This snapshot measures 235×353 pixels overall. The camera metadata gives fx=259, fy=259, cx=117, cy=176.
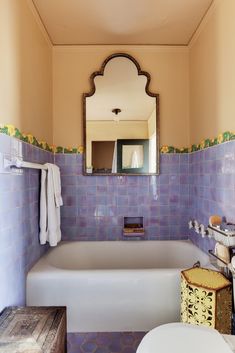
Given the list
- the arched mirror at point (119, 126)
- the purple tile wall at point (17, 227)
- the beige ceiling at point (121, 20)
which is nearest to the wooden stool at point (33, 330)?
the purple tile wall at point (17, 227)

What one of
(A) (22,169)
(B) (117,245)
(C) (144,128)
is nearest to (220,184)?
(C) (144,128)

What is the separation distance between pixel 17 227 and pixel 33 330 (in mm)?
609

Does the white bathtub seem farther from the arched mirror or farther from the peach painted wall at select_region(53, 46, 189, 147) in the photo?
the peach painted wall at select_region(53, 46, 189, 147)

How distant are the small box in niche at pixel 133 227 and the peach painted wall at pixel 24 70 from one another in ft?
3.67

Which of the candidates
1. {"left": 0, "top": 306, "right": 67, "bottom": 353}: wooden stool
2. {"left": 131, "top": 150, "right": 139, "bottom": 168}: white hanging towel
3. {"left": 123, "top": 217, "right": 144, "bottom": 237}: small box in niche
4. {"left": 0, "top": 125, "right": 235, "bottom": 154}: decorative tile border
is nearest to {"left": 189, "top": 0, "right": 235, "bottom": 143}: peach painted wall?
{"left": 0, "top": 125, "right": 235, "bottom": 154}: decorative tile border

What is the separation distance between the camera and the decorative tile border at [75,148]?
1573 millimetres

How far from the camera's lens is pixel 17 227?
1638mm

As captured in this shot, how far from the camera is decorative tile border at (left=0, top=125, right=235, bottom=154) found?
1573 millimetres

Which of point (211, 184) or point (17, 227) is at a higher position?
point (211, 184)

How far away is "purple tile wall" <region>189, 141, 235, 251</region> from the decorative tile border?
45 mm

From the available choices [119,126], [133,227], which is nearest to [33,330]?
[133,227]

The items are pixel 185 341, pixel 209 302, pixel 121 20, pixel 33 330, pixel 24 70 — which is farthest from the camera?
pixel 121 20

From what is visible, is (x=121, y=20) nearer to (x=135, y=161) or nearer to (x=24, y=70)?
(x=24, y=70)

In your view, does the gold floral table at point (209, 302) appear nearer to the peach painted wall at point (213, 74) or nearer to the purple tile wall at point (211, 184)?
the purple tile wall at point (211, 184)
